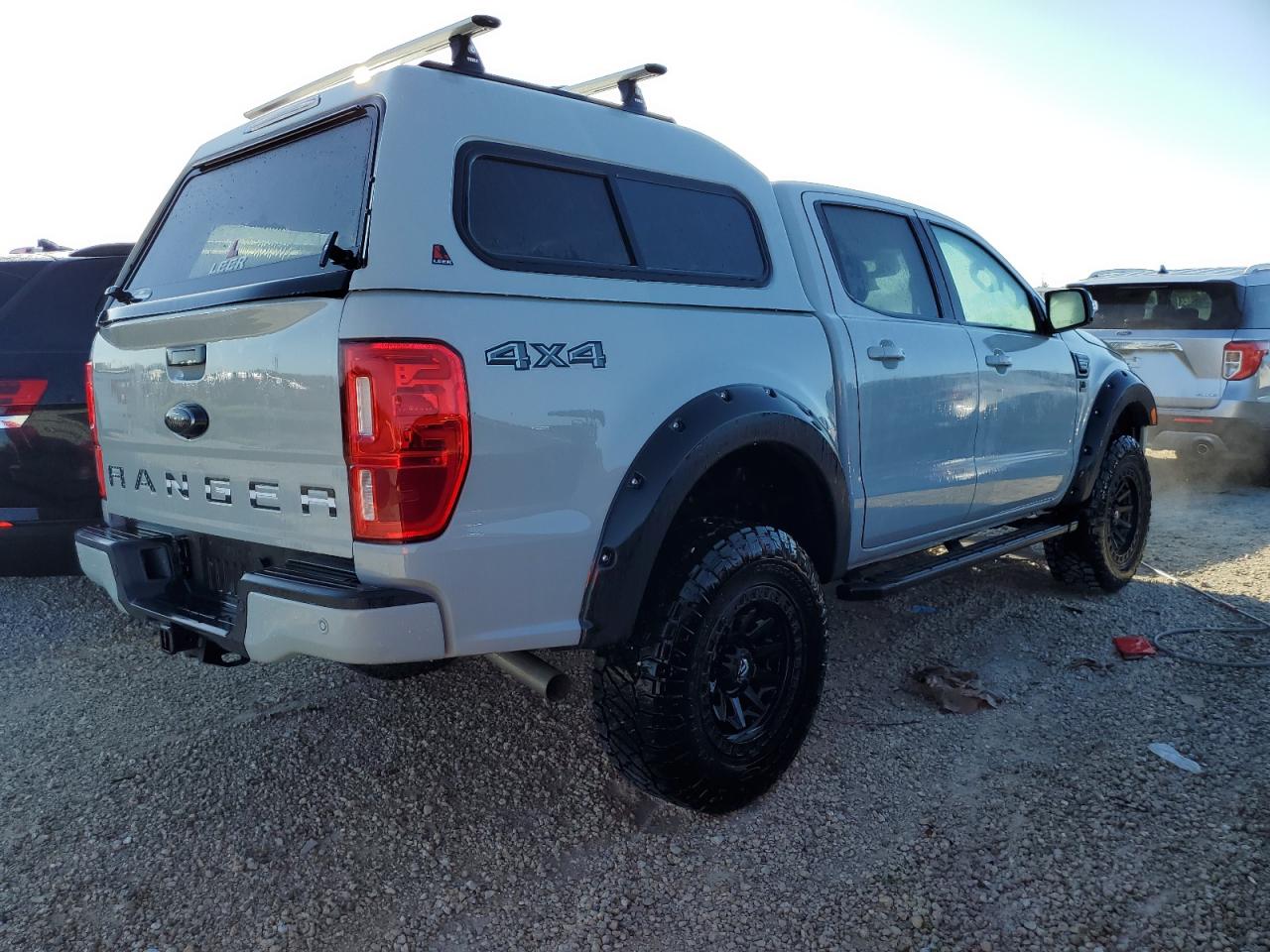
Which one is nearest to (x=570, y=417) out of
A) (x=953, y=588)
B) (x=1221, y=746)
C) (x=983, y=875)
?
(x=983, y=875)

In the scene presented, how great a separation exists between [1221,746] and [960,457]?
53.8 inches

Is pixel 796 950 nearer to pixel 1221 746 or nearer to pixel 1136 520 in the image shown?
pixel 1221 746

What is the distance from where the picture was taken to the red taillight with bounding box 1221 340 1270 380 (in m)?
7.44

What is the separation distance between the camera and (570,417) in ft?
7.66

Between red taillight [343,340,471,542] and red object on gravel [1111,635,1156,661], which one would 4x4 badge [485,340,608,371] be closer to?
red taillight [343,340,471,542]

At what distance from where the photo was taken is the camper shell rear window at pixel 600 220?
7.83 ft

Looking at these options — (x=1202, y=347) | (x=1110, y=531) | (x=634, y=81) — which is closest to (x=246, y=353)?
(x=634, y=81)

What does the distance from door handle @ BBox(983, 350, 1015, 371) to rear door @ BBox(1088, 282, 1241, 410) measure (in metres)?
3.98

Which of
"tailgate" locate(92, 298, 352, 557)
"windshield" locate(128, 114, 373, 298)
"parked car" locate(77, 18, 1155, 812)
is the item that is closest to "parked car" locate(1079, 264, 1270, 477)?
"parked car" locate(77, 18, 1155, 812)

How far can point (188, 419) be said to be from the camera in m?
2.58

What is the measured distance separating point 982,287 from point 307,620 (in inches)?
133

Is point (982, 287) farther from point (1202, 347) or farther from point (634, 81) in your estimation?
point (1202, 347)

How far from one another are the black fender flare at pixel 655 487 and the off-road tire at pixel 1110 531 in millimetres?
2735

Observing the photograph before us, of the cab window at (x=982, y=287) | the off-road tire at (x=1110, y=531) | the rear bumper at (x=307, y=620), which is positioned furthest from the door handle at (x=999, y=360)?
the rear bumper at (x=307, y=620)
